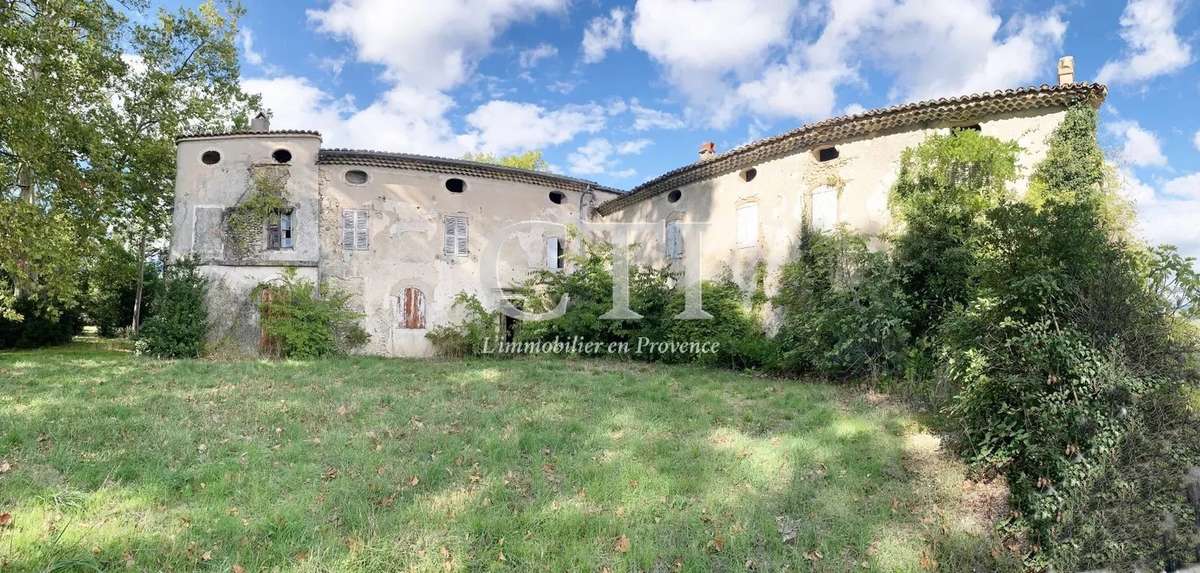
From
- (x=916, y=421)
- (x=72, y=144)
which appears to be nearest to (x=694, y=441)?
(x=916, y=421)

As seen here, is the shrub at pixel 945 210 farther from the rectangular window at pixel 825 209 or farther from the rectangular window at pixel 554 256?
the rectangular window at pixel 554 256

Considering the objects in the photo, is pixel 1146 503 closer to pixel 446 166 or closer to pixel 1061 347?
pixel 1061 347

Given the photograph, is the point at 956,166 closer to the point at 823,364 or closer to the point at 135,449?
the point at 823,364

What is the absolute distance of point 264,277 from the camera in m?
15.8

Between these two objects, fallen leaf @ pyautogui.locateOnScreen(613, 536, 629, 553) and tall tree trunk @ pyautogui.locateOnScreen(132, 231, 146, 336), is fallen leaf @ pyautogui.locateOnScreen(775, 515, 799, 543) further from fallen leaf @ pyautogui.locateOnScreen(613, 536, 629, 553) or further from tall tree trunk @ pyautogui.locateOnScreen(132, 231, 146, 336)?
tall tree trunk @ pyautogui.locateOnScreen(132, 231, 146, 336)

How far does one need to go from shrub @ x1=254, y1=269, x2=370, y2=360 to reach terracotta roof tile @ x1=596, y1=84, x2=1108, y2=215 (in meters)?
10.4

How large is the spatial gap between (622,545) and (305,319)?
13.8 metres

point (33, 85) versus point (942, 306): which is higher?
point (33, 85)

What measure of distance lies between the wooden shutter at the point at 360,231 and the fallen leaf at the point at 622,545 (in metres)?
14.7

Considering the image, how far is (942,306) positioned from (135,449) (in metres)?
12.2

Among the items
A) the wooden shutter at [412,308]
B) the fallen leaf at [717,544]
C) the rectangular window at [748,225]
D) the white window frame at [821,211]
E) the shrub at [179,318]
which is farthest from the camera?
the wooden shutter at [412,308]

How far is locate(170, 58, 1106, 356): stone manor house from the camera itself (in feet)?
42.3

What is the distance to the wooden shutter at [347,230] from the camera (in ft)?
54.4

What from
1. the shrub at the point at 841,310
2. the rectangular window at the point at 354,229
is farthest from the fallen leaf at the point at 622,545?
the rectangular window at the point at 354,229
